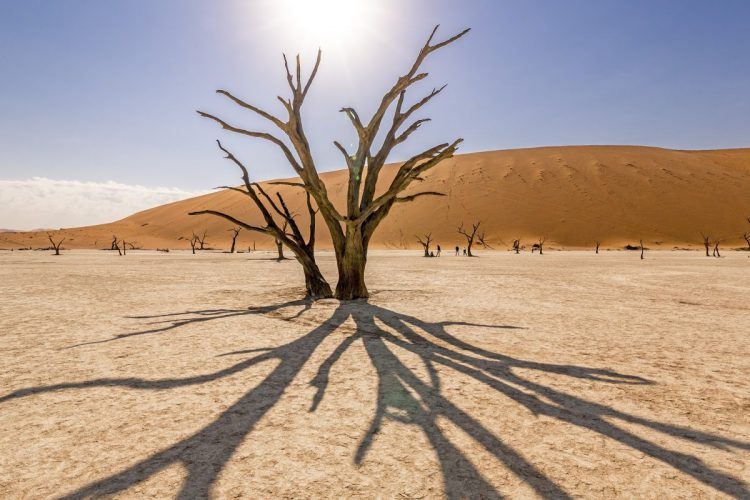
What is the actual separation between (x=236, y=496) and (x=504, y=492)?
1193 millimetres

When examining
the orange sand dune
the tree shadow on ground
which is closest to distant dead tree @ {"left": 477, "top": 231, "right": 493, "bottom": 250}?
the orange sand dune

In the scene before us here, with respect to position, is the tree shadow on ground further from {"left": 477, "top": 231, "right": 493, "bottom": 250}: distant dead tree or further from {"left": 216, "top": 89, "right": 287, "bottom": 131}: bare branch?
{"left": 477, "top": 231, "right": 493, "bottom": 250}: distant dead tree

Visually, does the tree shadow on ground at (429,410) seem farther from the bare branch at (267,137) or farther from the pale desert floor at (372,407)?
the bare branch at (267,137)

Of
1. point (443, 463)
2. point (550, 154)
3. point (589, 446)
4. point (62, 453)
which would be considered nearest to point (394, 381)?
point (443, 463)

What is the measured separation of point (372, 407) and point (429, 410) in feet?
1.26

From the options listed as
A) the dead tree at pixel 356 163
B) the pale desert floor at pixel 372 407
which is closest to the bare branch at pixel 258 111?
the dead tree at pixel 356 163

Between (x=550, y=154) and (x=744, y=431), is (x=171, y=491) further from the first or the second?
(x=550, y=154)

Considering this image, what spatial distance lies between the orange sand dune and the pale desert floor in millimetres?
47074

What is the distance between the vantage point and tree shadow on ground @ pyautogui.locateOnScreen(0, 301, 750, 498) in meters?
1.92

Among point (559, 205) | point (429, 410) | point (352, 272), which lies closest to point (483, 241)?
point (559, 205)

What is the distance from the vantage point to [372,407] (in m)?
2.76

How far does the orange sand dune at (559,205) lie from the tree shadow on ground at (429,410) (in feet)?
156

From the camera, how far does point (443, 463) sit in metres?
2.04

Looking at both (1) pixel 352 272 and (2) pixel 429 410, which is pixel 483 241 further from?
(2) pixel 429 410
